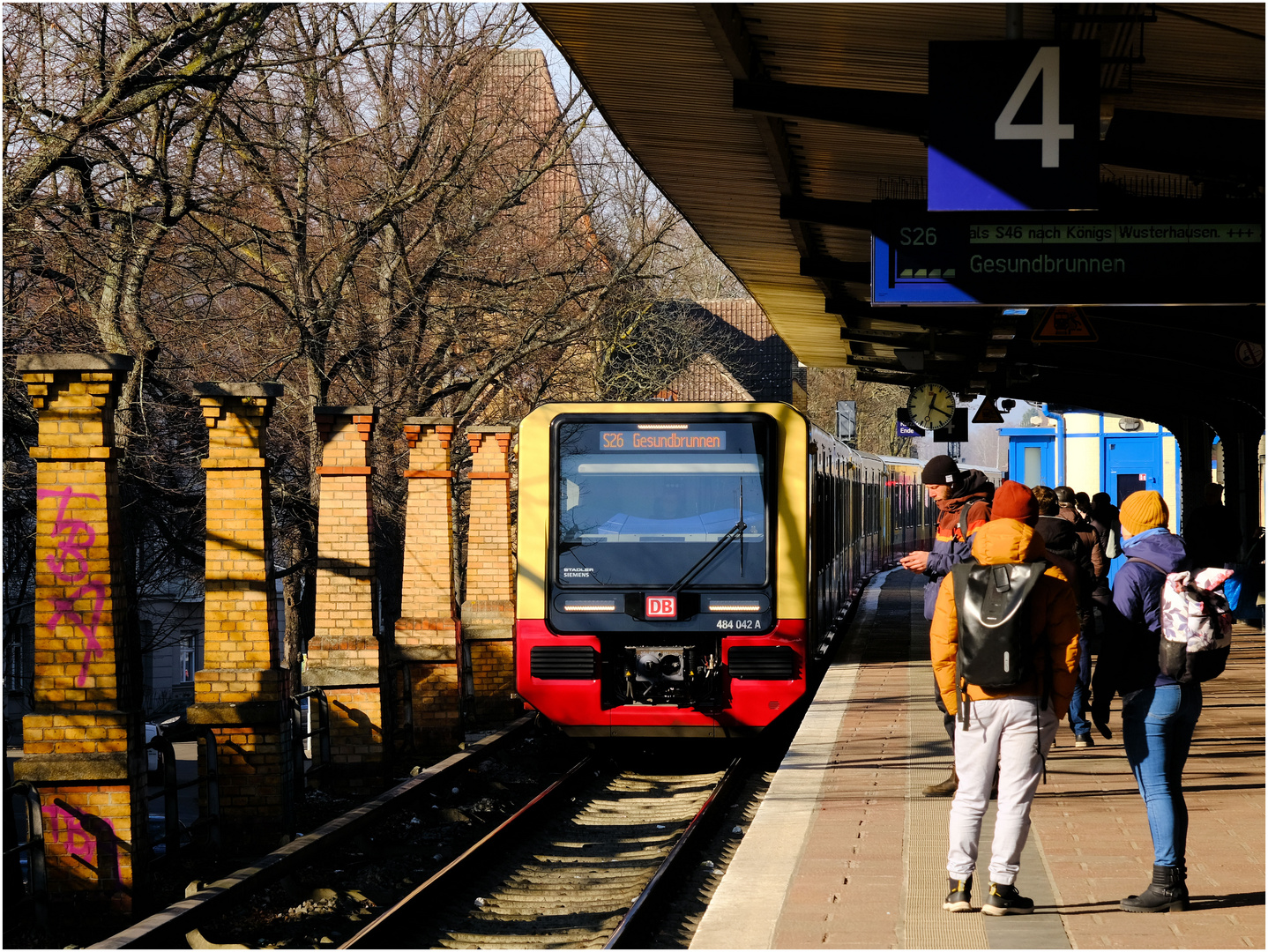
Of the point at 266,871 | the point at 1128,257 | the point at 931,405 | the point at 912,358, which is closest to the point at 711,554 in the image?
the point at 266,871

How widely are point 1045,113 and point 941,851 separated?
354cm

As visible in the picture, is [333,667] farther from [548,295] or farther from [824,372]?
[824,372]

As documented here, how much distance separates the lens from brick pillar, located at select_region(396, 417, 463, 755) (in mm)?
14695

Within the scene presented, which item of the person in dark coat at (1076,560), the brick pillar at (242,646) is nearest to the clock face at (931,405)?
the person in dark coat at (1076,560)

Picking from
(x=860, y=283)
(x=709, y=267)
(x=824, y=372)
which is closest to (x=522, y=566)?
(x=860, y=283)

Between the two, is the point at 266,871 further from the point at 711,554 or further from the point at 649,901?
the point at 711,554

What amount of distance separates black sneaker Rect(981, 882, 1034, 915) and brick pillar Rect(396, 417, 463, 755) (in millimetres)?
9427

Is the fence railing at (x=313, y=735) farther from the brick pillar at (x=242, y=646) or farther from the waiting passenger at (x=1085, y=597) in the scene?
the waiting passenger at (x=1085, y=597)

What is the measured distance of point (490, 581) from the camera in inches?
679

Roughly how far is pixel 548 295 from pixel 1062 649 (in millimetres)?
21362

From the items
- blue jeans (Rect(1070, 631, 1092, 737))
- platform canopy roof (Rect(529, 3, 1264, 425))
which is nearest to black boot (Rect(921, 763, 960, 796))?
blue jeans (Rect(1070, 631, 1092, 737))

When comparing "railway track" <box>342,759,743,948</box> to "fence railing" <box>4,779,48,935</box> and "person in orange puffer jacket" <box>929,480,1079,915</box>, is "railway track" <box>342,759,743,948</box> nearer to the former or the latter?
"fence railing" <box>4,779,48,935</box>

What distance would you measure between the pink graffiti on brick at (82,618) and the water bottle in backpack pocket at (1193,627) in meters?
5.96

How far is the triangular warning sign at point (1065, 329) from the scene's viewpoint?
Result: 1389 cm
